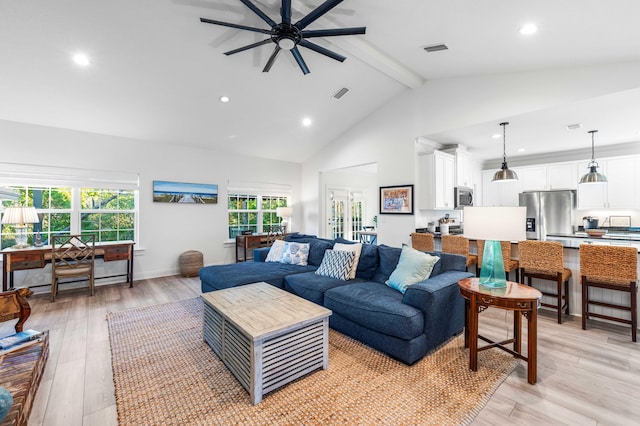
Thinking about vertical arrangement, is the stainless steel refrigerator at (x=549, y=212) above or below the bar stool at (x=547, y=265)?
above

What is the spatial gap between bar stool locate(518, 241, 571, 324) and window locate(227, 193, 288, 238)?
17.4 feet

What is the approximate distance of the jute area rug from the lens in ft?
5.96

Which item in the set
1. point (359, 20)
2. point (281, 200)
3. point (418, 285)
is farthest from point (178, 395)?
point (281, 200)

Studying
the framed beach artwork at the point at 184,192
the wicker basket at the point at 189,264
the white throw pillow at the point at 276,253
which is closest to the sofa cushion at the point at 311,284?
the white throw pillow at the point at 276,253

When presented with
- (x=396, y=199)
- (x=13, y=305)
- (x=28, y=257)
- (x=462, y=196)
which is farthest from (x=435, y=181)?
(x=28, y=257)

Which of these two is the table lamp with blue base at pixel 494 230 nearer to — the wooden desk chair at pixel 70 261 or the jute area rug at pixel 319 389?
the jute area rug at pixel 319 389

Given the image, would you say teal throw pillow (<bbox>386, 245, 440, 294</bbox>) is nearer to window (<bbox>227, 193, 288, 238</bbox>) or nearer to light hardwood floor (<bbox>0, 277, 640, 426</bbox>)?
light hardwood floor (<bbox>0, 277, 640, 426</bbox>)

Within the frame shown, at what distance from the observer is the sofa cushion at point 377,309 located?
2.37 meters

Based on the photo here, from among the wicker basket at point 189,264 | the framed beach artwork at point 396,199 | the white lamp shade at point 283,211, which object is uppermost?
the framed beach artwork at point 396,199

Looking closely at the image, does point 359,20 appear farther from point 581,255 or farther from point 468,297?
point 581,255

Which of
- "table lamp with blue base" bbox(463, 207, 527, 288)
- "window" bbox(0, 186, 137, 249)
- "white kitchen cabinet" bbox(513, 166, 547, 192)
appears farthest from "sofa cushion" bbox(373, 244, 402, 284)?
"window" bbox(0, 186, 137, 249)

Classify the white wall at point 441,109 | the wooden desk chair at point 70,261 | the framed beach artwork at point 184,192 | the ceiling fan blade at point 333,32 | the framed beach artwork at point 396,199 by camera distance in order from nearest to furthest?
the ceiling fan blade at point 333,32 < the white wall at point 441,109 < the wooden desk chair at point 70,261 < the framed beach artwork at point 396,199 < the framed beach artwork at point 184,192

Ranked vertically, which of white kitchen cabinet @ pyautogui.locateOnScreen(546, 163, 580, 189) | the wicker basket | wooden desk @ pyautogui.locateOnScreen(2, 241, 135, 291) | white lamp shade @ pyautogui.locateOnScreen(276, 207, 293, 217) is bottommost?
the wicker basket

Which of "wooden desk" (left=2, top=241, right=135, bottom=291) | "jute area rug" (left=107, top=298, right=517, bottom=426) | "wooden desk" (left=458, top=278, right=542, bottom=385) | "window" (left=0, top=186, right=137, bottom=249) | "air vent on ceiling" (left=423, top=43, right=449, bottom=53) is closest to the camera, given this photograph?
"jute area rug" (left=107, top=298, right=517, bottom=426)
